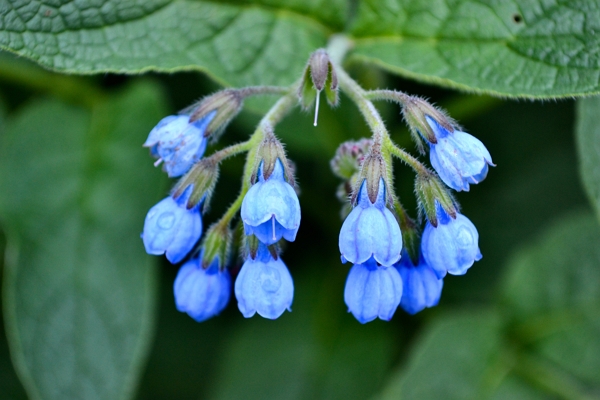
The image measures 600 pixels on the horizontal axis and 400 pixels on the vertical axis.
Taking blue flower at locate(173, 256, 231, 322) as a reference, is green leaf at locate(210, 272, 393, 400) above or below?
below

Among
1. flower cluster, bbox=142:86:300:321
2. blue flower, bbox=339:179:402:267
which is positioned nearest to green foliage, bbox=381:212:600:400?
flower cluster, bbox=142:86:300:321

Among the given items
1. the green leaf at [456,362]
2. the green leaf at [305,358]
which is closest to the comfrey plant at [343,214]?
the green leaf at [456,362]

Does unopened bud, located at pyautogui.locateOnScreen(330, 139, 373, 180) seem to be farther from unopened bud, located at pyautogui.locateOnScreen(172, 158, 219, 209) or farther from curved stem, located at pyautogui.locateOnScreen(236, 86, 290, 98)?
unopened bud, located at pyautogui.locateOnScreen(172, 158, 219, 209)

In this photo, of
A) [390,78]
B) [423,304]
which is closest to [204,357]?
[390,78]

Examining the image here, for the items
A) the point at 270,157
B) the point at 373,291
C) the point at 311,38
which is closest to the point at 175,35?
the point at 311,38

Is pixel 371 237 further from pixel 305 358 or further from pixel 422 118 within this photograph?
pixel 305 358
